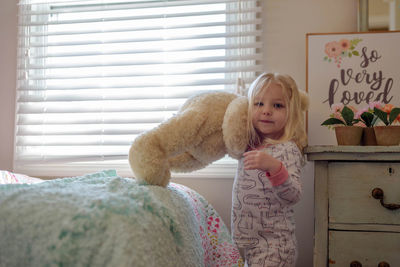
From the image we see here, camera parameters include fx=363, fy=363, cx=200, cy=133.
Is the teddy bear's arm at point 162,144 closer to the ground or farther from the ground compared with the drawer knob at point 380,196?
farther from the ground

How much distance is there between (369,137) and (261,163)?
1.45 ft

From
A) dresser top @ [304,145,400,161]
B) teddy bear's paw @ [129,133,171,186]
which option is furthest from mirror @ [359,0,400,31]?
teddy bear's paw @ [129,133,171,186]

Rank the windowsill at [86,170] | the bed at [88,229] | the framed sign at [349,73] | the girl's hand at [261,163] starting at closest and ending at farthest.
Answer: the bed at [88,229] → the girl's hand at [261,163] → the framed sign at [349,73] → the windowsill at [86,170]

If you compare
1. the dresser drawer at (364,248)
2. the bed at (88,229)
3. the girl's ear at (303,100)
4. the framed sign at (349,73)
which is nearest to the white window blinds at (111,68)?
the framed sign at (349,73)

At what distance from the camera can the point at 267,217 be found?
1151 mm

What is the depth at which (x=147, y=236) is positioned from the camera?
700 millimetres

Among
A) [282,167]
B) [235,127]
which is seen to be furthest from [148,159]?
[282,167]

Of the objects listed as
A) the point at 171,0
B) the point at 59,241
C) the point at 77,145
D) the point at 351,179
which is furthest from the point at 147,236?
the point at 171,0

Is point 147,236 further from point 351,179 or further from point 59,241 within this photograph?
point 351,179

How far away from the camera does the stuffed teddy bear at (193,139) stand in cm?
104

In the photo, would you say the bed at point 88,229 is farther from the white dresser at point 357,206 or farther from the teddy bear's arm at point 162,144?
the white dresser at point 357,206

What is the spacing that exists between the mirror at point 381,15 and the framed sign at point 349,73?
0.04 metres

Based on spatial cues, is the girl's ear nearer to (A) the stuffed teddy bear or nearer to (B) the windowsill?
(A) the stuffed teddy bear

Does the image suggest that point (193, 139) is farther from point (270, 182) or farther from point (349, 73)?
point (349, 73)
